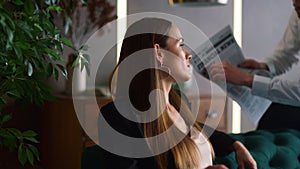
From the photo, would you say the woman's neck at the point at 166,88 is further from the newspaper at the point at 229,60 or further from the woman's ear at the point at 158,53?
the newspaper at the point at 229,60

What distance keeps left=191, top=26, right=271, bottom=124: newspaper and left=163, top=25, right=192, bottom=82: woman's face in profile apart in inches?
28.6

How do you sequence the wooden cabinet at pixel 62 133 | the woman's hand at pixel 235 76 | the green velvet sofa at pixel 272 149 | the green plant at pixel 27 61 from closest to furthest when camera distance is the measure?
the green plant at pixel 27 61 < the green velvet sofa at pixel 272 149 < the woman's hand at pixel 235 76 < the wooden cabinet at pixel 62 133

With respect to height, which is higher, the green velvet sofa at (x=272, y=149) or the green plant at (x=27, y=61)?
the green plant at (x=27, y=61)

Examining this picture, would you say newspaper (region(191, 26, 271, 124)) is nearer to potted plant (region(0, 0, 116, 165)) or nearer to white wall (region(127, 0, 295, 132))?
potted plant (region(0, 0, 116, 165))

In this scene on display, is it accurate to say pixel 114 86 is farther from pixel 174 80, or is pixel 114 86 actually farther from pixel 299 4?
pixel 299 4

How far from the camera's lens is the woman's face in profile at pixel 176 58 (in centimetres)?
148

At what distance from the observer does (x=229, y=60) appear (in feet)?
8.08

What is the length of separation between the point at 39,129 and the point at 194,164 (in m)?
2.12

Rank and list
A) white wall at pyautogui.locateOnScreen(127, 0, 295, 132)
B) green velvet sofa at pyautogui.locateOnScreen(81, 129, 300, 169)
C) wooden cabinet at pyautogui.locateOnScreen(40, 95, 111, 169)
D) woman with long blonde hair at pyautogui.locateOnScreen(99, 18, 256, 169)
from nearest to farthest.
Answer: woman with long blonde hair at pyautogui.locateOnScreen(99, 18, 256, 169) → green velvet sofa at pyautogui.locateOnScreen(81, 129, 300, 169) → wooden cabinet at pyautogui.locateOnScreen(40, 95, 111, 169) → white wall at pyautogui.locateOnScreen(127, 0, 295, 132)

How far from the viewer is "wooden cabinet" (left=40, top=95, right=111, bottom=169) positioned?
3.21m

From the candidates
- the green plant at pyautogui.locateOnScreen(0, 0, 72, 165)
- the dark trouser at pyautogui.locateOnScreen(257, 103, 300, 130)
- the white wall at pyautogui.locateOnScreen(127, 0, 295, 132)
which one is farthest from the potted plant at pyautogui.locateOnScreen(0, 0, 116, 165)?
the white wall at pyautogui.locateOnScreen(127, 0, 295, 132)

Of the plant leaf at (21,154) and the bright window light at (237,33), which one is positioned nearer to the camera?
the plant leaf at (21,154)

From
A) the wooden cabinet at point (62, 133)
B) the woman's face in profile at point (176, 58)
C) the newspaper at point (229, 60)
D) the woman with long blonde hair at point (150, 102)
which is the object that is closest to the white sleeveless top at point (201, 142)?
the woman with long blonde hair at point (150, 102)

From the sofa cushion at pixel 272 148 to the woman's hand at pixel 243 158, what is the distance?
6 cm
